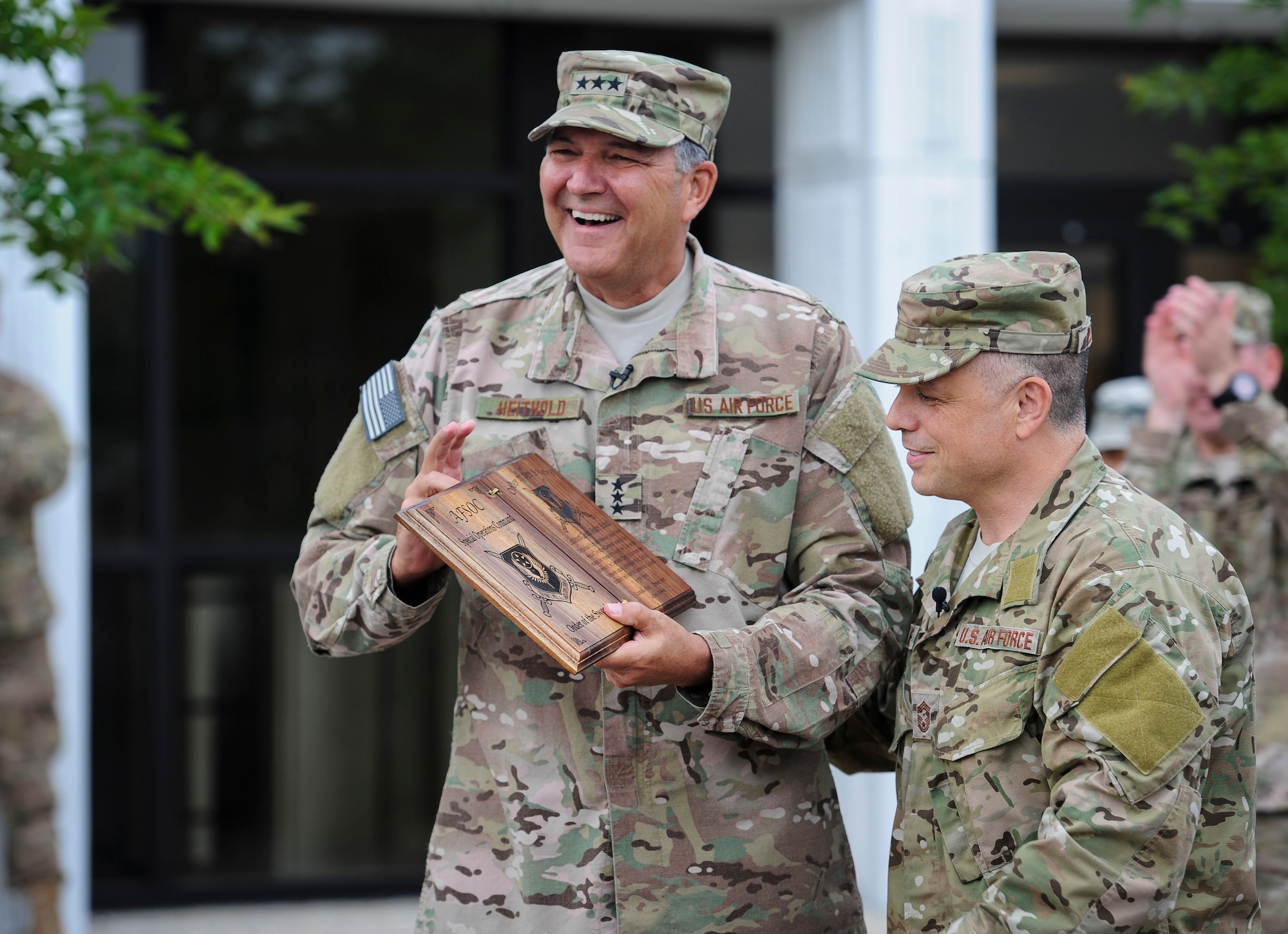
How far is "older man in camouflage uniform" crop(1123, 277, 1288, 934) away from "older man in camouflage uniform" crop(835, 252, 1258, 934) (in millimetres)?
1795

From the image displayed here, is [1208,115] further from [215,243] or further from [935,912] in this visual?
[935,912]

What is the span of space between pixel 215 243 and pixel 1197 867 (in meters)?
2.62

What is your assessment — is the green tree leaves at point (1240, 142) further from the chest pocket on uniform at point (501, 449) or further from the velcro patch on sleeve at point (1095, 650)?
the velcro patch on sleeve at point (1095, 650)

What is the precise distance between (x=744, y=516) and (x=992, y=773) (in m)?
0.62

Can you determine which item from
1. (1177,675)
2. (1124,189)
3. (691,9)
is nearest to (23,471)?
(691,9)

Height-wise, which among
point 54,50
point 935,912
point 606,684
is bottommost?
point 935,912

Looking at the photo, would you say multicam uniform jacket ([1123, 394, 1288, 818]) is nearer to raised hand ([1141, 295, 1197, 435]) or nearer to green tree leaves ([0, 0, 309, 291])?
raised hand ([1141, 295, 1197, 435])

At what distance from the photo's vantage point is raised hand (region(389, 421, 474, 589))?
2.29 m

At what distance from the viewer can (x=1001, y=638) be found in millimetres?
2049

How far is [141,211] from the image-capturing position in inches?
143

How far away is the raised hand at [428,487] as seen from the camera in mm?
2291

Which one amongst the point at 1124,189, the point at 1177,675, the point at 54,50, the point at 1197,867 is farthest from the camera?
the point at 1124,189


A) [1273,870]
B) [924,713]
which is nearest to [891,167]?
[1273,870]

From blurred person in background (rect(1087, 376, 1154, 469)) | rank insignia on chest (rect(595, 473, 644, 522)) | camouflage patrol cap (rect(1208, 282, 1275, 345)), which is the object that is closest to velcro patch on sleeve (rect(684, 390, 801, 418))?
rank insignia on chest (rect(595, 473, 644, 522))
